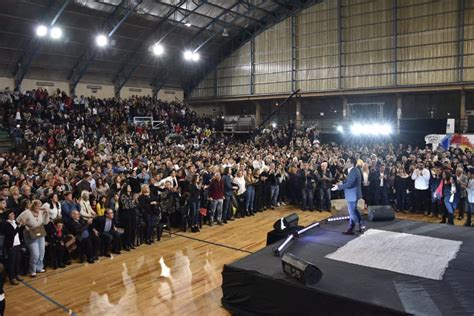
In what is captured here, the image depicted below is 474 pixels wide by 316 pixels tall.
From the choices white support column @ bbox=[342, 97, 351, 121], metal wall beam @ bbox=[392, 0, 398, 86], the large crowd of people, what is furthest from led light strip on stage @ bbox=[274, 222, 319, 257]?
white support column @ bbox=[342, 97, 351, 121]

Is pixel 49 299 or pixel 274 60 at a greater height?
pixel 274 60

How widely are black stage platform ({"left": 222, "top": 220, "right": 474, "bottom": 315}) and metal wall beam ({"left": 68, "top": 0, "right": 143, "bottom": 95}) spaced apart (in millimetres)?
16440

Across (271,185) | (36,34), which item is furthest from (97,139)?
(271,185)

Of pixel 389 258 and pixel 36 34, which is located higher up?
pixel 36 34

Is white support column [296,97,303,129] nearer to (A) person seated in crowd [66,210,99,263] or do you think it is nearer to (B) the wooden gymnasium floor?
(B) the wooden gymnasium floor

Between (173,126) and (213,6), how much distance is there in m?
7.63

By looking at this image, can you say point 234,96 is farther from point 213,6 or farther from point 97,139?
point 97,139

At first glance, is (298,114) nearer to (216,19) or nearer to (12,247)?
(216,19)

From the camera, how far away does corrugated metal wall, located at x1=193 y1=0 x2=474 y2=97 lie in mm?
19891

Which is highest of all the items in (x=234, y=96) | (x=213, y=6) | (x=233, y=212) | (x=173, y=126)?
(x=213, y=6)

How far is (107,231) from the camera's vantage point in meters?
7.46

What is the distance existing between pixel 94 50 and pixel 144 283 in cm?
1798

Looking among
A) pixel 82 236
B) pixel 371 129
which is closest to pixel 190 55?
pixel 371 129

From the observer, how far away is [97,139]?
18062mm
